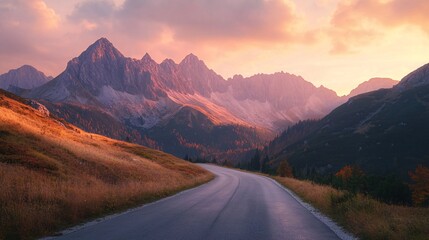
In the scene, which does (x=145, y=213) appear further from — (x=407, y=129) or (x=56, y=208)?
(x=407, y=129)

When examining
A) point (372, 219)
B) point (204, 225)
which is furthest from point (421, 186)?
point (204, 225)

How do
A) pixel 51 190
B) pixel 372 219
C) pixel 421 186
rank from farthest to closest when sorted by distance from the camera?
pixel 421 186, pixel 51 190, pixel 372 219

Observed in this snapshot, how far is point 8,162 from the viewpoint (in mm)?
22875

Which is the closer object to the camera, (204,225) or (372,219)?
(204,225)

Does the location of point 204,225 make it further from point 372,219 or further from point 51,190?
point 51,190

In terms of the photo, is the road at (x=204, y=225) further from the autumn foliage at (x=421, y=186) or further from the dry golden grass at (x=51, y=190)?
the autumn foliage at (x=421, y=186)

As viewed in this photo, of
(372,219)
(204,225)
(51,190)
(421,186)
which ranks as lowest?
(204,225)

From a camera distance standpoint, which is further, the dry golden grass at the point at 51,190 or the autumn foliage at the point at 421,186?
the autumn foliage at the point at 421,186

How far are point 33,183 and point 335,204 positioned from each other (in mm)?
15294

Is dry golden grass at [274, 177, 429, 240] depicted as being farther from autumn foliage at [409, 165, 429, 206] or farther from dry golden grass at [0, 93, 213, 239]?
autumn foliage at [409, 165, 429, 206]

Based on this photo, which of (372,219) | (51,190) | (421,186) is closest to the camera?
(372,219)

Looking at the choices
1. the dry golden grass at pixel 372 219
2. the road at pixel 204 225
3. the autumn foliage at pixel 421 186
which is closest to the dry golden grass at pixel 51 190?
the road at pixel 204 225

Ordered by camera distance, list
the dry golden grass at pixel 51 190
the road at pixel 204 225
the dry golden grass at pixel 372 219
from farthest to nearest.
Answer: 1. the dry golden grass at pixel 51 190
2. the road at pixel 204 225
3. the dry golden grass at pixel 372 219

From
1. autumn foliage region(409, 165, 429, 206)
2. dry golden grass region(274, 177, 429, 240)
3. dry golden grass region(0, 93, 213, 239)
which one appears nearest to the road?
dry golden grass region(274, 177, 429, 240)
